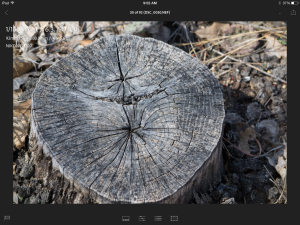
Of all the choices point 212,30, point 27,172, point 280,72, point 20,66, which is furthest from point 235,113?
point 20,66

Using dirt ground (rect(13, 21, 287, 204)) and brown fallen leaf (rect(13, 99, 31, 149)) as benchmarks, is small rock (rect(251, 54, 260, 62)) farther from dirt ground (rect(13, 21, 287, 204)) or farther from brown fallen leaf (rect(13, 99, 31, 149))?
brown fallen leaf (rect(13, 99, 31, 149))

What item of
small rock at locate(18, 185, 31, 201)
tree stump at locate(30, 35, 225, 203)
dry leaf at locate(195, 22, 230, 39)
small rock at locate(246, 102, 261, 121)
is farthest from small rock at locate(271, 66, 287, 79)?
small rock at locate(18, 185, 31, 201)

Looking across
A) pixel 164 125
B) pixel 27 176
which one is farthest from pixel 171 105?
pixel 27 176

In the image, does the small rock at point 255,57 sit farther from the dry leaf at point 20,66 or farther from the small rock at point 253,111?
the dry leaf at point 20,66

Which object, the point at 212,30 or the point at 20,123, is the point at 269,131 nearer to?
the point at 212,30

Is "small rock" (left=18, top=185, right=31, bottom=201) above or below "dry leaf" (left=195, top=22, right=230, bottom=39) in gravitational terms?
below

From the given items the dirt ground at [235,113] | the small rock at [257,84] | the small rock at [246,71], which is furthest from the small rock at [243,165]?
the small rock at [246,71]
